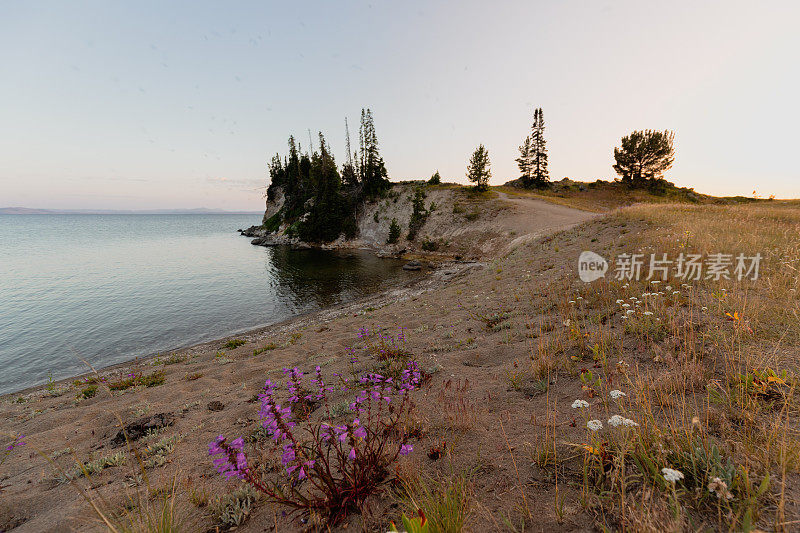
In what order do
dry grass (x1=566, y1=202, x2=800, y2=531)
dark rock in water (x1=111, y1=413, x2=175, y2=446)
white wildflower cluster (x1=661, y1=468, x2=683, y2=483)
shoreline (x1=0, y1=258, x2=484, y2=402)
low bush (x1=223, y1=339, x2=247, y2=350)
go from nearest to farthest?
white wildflower cluster (x1=661, y1=468, x2=683, y2=483), dry grass (x1=566, y1=202, x2=800, y2=531), dark rock in water (x1=111, y1=413, x2=175, y2=446), shoreline (x1=0, y1=258, x2=484, y2=402), low bush (x1=223, y1=339, x2=247, y2=350)

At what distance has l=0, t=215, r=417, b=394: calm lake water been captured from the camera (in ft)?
48.2

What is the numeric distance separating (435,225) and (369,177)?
21.4 metres

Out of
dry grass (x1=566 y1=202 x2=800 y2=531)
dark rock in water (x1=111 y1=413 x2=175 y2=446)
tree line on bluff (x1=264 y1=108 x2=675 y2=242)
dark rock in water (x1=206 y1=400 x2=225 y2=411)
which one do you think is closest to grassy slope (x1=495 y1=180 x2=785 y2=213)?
tree line on bluff (x1=264 y1=108 x2=675 y2=242)

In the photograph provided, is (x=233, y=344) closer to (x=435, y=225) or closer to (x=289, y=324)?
(x=289, y=324)

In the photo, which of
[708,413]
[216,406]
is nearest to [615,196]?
[708,413]

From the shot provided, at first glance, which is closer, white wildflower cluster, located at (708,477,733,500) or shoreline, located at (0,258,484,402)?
white wildflower cluster, located at (708,477,733,500)

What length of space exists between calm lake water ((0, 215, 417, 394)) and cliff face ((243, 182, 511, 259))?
8.92 m

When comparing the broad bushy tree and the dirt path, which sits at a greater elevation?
the broad bushy tree

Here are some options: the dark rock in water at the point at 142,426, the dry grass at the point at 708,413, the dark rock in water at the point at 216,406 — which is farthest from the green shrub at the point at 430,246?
the dark rock in water at the point at 142,426

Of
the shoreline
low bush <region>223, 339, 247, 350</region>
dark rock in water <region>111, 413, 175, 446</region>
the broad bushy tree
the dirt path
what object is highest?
the broad bushy tree

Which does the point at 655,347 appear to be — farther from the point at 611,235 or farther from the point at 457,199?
the point at 457,199

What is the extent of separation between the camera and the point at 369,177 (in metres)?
58.9

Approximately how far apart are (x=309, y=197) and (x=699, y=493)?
69395 millimetres

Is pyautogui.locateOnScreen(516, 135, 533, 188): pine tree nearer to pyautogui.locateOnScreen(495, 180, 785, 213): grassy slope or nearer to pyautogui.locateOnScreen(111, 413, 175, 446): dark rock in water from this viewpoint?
pyautogui.locateOnScreen(495, 180, 785, 213): grassy slope
